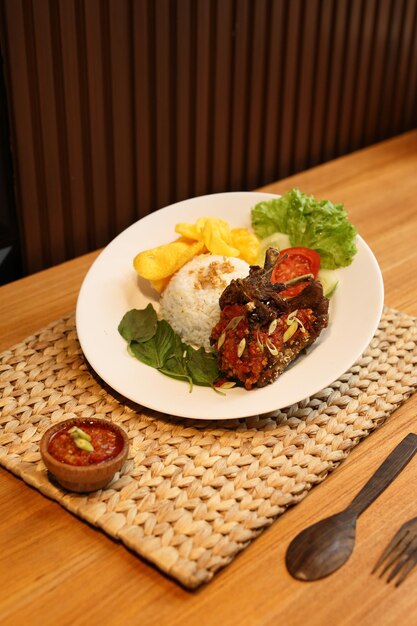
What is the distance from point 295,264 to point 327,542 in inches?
26.4

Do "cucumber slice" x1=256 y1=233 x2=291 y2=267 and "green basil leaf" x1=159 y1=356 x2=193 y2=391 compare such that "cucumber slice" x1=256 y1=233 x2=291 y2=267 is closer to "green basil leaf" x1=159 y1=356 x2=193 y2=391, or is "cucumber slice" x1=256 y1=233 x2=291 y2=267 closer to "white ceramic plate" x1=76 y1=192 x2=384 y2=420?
"white ceramic plate" x1=76 y1=192 x2=384 y2=420

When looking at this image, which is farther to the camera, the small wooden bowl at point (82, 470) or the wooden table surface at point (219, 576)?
the small wooden bowl at point (82, 470)

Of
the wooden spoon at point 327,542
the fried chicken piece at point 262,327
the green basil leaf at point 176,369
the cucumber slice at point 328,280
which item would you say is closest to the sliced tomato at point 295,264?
the cucumber slice at point 328,280

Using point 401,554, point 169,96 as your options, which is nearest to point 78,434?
point 401,554

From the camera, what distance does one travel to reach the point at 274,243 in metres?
1.85

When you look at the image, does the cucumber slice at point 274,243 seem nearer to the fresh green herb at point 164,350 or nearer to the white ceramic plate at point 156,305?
the white ceramic plate at point 156,305

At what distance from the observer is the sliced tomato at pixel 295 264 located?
1737mm

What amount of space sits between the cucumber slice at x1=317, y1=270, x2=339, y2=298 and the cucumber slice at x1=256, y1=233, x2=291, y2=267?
0.40 feet

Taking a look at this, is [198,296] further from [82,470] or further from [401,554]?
[401,554]

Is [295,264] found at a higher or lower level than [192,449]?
higher

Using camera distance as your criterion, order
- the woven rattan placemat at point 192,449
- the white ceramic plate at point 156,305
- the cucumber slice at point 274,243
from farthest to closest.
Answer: the cucumber slice at point 274,243 → the white ceramic plate at point 156,305 → the woven rattan placemat at point 192,449

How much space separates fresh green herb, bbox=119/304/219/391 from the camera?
1.55 metres

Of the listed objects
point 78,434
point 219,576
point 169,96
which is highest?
point 169,96

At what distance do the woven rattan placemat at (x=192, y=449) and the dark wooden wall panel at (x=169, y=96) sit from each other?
460mm
